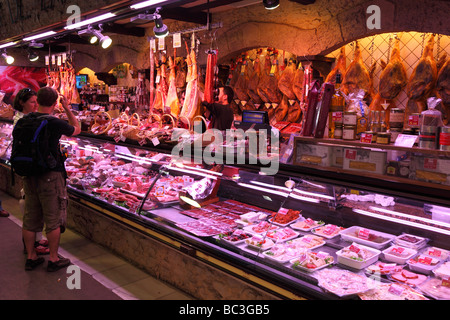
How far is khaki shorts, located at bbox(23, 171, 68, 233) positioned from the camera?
417 cm

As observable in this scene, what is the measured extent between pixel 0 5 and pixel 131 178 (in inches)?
246

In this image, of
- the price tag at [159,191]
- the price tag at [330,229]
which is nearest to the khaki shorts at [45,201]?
the price tag at [159,191]

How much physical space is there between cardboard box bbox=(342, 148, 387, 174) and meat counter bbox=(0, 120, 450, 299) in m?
0.15

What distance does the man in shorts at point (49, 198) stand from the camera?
13.6 feet

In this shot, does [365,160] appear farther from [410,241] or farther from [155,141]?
[155,141]

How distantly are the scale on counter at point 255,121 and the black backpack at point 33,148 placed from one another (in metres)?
2.09

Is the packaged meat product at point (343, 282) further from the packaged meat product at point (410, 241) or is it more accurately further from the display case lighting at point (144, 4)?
the display case lighting at point (144, 4)

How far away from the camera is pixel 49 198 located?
4188mm

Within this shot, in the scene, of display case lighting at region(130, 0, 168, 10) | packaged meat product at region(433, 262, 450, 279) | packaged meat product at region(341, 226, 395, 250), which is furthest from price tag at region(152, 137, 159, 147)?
packaged meat product at region(433, 262, 450, 279)

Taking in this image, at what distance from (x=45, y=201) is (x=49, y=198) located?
60mm

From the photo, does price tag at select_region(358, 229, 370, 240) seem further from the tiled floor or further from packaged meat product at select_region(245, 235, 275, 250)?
the tiled floor

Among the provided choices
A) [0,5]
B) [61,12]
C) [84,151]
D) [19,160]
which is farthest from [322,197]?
[0,5]

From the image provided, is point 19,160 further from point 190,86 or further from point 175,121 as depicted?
point 190,86

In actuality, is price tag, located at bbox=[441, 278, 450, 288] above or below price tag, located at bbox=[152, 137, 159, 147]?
below
